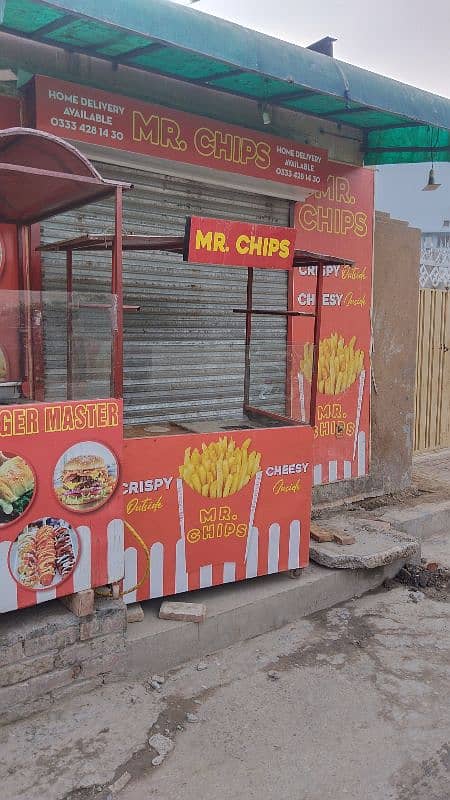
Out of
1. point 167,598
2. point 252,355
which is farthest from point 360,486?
point 167,598

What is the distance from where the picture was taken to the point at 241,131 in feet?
18.5

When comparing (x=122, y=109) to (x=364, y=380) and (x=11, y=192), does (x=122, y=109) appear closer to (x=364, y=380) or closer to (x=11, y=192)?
(x=11, y=192)

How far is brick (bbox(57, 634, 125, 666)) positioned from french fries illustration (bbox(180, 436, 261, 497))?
1.07 metres

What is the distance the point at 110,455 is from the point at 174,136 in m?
2.95

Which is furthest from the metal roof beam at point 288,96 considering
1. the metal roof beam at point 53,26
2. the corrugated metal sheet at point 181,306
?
the metal roof beam at point 53,26

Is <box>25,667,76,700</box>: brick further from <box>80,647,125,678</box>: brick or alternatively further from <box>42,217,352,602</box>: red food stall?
<box>42,217,352,602</box>: red food stall

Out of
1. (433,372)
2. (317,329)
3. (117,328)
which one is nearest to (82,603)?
(117,328)

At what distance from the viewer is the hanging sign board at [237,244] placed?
3.88 meters

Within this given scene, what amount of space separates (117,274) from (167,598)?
2198 millimetres

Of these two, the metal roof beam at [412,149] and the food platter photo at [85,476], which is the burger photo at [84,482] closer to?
the food platter photo at [85,476]

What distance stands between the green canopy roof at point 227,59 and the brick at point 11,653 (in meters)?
3.40

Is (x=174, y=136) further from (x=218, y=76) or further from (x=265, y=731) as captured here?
(x=265, y=731)

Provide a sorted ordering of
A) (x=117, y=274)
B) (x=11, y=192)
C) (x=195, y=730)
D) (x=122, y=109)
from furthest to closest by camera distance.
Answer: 1. (x=122, y=109)
2. (x=11, y=192)
3. (x=117, y=274)
4. (x=195, y=730)

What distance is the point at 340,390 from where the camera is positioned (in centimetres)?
664
